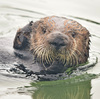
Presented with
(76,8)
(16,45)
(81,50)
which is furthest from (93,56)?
(76,8)

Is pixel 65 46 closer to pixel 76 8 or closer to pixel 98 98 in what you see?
pixel 98 98

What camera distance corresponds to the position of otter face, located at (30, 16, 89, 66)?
6168 millimetres

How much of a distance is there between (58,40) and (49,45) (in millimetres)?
217

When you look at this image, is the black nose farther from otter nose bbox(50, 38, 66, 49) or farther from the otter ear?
the otter ear

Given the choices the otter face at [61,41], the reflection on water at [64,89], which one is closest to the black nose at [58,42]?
the otter face at [61,41]

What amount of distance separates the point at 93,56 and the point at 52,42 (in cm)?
237

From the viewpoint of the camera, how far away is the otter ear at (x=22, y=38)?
689 centimetres

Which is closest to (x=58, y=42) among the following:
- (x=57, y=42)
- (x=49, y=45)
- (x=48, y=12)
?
(x=57, y=42)

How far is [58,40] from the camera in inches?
238

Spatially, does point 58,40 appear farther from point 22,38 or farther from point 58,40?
point 22,38

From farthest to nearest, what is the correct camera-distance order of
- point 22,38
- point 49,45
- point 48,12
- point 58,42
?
point 48,12 → point 22,38 → point 49,45 → point 58,42

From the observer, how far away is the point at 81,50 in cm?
677

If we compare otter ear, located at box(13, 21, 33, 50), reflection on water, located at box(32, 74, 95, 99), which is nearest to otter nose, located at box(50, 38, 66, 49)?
reflection on water, located at box(32, 74, 95, 99)

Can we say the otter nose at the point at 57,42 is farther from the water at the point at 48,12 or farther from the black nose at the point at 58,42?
the water at the point at 48,12
